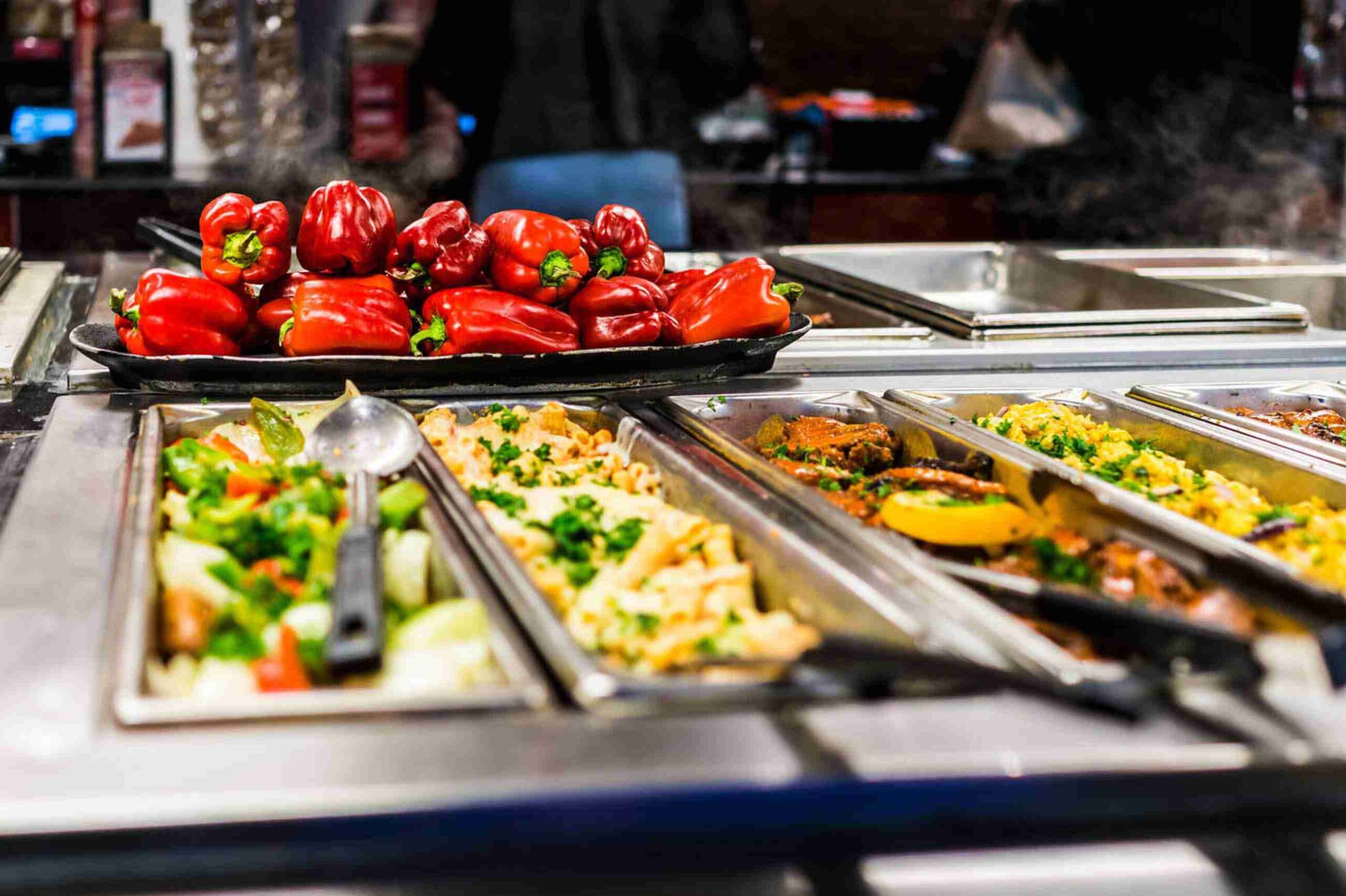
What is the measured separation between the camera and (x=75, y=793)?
0.96 metres

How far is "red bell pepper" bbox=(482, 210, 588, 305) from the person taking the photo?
7.26 feet

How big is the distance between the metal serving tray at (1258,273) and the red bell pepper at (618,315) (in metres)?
1.57

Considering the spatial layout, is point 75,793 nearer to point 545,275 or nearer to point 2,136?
point 545,275

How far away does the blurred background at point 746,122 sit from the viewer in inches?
222

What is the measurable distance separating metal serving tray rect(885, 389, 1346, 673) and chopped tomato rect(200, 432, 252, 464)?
1.07 m

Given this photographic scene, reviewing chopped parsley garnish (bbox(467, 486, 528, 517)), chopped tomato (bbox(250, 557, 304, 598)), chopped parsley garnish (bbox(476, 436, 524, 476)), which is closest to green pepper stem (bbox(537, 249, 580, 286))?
chopped parsley garnish (bbox(476, 436, 524, 476))

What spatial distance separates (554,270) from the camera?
2201 mm

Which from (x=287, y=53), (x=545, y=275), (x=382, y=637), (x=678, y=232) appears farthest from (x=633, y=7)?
(x=382, y=637)

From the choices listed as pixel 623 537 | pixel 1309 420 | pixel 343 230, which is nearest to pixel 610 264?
pixel 343 230

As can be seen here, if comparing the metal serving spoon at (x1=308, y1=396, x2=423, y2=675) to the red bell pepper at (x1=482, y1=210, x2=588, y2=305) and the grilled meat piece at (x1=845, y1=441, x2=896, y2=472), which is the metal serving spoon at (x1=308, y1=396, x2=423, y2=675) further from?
the grilled meat piece at (x1=845, y1=441, x2=896, y2=472)

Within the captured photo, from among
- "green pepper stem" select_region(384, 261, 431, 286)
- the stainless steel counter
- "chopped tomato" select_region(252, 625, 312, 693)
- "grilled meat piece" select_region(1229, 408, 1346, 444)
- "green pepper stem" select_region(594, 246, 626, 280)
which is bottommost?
the stainless steel counter

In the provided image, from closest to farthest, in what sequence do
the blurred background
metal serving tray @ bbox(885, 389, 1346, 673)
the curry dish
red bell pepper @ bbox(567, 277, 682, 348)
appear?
metal serving tray @ bbox(885, 389, 1346, 673), the curry dish, red bell pepper @ bbox(567, 277, 682, 348), the blurred background

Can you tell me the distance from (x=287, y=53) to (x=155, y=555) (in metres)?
5.41

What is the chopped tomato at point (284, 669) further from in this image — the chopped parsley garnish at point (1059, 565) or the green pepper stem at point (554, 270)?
the green pepper stem at point (554, 270)
